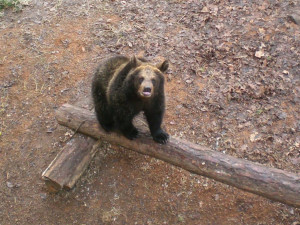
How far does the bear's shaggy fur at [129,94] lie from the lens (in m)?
3.95

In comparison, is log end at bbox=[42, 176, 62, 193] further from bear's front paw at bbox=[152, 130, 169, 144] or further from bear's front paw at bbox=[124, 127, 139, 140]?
bear's front paw at bbox=[152, 130, 169, 144]

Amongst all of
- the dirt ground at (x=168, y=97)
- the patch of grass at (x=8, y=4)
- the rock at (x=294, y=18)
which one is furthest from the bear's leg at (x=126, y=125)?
the patch of grass at (x=8, y=4)

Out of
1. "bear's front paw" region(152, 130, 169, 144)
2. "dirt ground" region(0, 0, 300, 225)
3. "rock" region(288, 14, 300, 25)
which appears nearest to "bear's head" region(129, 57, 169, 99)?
"bear's front paw" region(152, 130, 169, 144)

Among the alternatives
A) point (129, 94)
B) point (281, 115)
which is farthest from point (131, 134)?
point (281, 115)

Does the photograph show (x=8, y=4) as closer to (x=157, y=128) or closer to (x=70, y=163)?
(x=70, y=163)

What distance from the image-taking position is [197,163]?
4121 millimetres

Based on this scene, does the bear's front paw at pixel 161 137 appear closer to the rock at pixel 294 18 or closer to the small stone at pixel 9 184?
the small stone at pixel 9 184

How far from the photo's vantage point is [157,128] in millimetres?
4363

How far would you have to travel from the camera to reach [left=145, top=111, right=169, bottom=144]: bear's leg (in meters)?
4.30

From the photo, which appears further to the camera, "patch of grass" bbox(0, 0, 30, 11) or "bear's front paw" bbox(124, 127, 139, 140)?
"patch of grass" bbox(0, 0, 30, 11)

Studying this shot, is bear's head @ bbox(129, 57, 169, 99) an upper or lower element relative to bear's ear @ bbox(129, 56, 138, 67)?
lower

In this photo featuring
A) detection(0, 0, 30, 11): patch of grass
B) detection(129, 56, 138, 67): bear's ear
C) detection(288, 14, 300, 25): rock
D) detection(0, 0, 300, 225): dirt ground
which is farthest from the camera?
detection(0, 0, 30, 11): patch of grass

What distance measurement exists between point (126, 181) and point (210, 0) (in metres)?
5.17

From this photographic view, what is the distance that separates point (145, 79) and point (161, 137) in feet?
3.01
